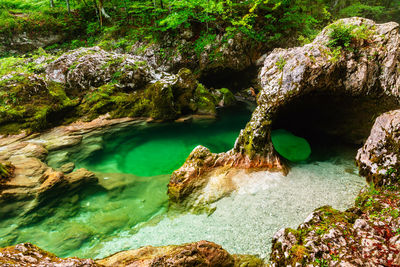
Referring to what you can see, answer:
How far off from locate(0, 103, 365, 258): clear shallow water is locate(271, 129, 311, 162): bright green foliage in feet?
2.39

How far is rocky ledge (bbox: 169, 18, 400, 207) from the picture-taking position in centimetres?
607

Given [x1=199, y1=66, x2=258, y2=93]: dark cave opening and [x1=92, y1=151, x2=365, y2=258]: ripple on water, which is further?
[x1=199, y1=66, x2=258, y2=93]: dark cave opening

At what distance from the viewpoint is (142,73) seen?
42.0ft

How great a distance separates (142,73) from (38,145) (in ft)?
23.2

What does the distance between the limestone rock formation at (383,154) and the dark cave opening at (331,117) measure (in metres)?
1.81

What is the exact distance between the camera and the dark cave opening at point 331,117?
6730mm

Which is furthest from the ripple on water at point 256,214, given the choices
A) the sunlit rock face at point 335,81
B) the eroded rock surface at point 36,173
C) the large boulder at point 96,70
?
the large boulder at point 96,70

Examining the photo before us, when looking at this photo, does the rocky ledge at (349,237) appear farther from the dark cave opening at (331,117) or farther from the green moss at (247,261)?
the dark cave opening at (331,117)

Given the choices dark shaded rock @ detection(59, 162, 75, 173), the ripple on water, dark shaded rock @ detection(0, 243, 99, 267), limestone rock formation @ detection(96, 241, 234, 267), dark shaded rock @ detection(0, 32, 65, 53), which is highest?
dark shaded rock @ detection(0, 32, 65, 53)

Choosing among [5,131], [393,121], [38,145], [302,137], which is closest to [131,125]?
[38,145]

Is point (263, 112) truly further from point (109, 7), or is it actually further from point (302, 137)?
point (109, 7)

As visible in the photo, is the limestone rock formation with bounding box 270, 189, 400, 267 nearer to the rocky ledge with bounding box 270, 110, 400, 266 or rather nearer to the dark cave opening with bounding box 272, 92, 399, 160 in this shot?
the rocky ledge with bounding box 270, 110, 400, 266

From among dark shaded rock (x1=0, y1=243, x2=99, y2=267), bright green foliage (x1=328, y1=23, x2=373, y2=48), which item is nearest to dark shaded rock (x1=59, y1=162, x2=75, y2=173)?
→ dark shaded rock (x1=0, y1=243, x2=99, y2=267)

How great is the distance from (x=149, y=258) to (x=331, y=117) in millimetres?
8479
